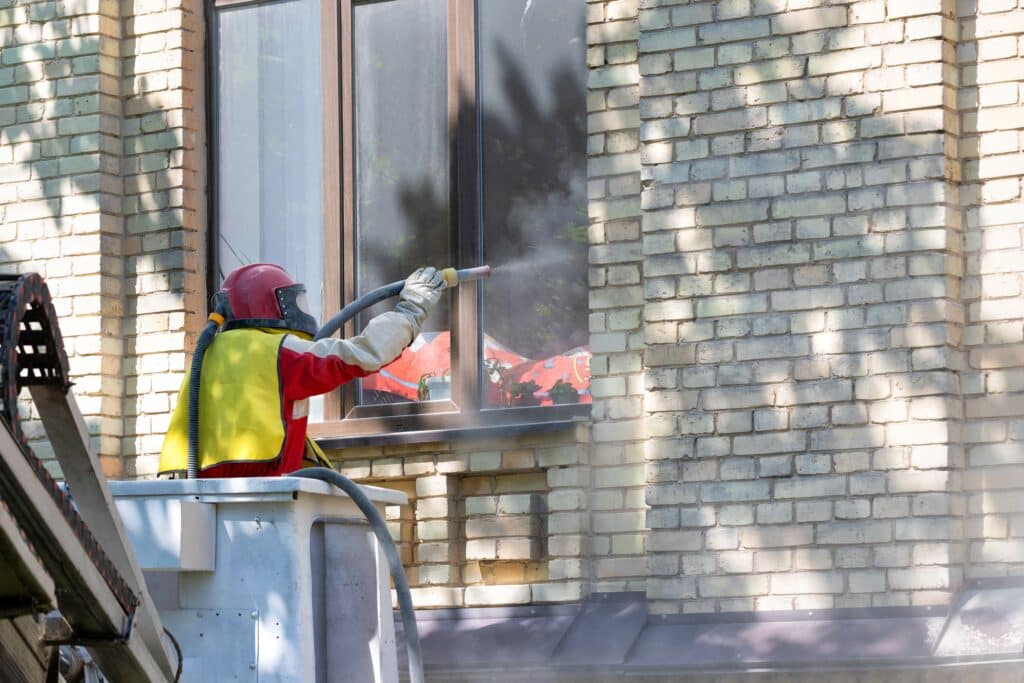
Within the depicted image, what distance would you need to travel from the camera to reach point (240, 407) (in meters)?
5.84

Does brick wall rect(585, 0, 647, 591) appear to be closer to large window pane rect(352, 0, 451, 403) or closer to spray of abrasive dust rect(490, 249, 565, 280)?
spray of abrasive dust rect(490, 249, 565, 280)

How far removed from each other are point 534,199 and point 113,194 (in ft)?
6.81

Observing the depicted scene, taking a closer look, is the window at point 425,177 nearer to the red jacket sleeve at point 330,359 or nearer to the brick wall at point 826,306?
the brick wall at point 826,306

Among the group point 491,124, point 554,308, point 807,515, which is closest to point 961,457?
point 807,515

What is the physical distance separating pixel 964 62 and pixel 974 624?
6.77 ft

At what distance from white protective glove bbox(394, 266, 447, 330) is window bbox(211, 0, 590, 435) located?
1.20 meters

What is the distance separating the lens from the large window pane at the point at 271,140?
8.11 m

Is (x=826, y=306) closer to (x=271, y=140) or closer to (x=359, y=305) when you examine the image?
(x=359, y=305)

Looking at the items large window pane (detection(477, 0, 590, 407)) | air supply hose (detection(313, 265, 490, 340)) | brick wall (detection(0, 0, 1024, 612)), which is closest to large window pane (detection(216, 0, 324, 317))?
large window pane (detection(477, 0, 590, 407))

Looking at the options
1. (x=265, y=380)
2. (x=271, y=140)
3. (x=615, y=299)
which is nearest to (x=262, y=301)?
(x=265, y=380)

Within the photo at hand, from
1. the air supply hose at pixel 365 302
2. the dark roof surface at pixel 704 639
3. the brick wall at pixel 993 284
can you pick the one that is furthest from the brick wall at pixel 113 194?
the brick wall at pixel 993 284

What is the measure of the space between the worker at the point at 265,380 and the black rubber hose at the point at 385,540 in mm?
334

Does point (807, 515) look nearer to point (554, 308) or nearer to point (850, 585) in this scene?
point (850, 585)

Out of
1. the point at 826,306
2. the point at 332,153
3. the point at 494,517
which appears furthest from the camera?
the point at 332,153
